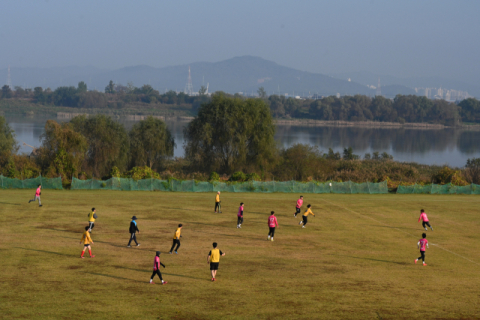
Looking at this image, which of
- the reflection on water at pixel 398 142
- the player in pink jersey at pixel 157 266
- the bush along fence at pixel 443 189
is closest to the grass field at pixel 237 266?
the player in pink jersey at pixel 157 266

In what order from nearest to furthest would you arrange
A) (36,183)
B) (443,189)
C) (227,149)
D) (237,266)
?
(237,266) → (36,183) → (443,189) → (227,149)

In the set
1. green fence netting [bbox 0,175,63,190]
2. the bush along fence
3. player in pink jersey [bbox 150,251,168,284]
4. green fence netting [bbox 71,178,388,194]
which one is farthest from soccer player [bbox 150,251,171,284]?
the bush along fence

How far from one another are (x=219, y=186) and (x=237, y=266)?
1028 inches

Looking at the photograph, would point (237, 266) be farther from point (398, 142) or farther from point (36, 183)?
point (398, 142)

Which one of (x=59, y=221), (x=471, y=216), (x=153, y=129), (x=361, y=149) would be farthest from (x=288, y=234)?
(x=361, y=149)

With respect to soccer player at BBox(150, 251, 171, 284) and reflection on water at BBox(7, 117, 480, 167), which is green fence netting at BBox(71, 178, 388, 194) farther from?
reflection on water at BBox(7, 117, 480, 167)

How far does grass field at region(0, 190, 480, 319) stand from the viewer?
16125 mm

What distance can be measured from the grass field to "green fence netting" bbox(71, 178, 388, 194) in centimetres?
921

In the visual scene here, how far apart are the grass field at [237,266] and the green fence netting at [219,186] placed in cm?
921

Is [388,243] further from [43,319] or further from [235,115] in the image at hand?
[235,115]

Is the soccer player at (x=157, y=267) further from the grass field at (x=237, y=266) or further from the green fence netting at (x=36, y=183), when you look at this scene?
the green fence netting at (x=36, y=183)

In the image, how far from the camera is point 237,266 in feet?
68.8

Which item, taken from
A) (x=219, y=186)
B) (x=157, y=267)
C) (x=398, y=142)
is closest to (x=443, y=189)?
(x=219, y=186)

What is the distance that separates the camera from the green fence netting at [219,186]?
4591 cm
